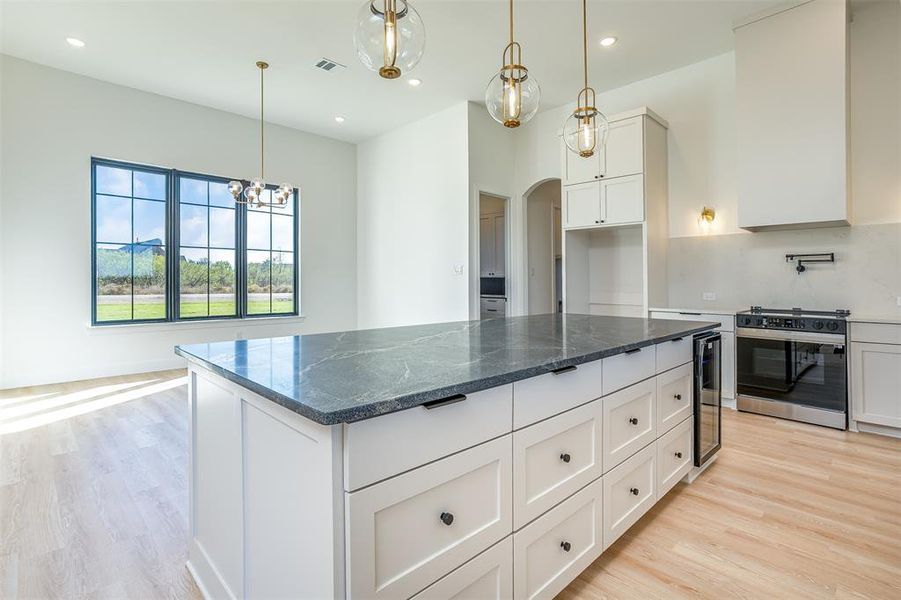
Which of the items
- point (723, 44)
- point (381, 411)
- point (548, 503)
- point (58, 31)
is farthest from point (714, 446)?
point (58, 31)

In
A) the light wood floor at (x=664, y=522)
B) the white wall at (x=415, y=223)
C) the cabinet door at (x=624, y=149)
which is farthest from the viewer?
the white wall at (x=415, y=223)

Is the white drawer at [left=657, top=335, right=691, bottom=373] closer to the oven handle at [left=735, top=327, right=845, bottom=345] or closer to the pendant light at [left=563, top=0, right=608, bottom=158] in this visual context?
the pendant light at [left=563, top=0, right=608, bottom=158]

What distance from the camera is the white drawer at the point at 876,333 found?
3.08 m

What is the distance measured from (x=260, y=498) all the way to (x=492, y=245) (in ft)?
18.5

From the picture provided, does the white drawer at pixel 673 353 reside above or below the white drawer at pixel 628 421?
above

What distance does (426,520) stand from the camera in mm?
1095

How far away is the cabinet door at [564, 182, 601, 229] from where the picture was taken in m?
4.62

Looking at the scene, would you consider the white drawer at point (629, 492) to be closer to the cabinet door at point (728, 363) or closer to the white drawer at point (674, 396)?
the white drawer at point (674, 396)

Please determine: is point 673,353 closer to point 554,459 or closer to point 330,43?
point 554,459

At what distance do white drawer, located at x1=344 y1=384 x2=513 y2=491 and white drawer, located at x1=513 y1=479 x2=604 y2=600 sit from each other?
41 cm

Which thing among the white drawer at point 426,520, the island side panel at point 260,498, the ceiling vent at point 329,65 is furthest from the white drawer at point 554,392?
the ceiling vent at point 329,65

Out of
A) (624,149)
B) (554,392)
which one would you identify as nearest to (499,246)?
(624,149)

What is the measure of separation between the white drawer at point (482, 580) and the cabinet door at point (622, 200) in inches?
149

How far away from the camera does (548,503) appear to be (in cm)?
145
